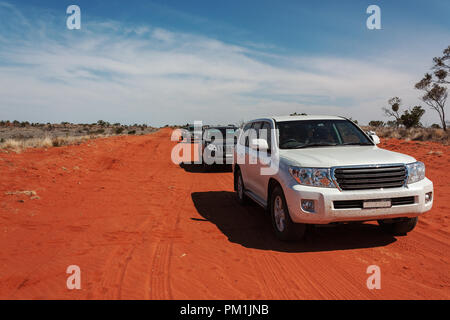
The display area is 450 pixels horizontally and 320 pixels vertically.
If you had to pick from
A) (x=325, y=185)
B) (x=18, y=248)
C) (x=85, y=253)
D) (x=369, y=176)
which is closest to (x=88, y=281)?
(x=85, y=253)

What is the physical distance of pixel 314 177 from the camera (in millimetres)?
4699

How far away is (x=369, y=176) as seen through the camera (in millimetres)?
4617

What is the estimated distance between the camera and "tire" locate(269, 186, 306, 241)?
497 cm

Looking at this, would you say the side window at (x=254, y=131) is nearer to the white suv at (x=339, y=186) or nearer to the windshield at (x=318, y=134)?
the windshield at (x=318, y=134)

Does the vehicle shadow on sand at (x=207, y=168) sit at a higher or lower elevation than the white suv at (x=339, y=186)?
lower

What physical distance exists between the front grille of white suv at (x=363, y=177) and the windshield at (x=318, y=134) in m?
1.34

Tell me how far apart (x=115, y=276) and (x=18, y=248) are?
78.2 inches

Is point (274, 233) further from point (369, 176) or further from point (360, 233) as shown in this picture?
point (369, 176)

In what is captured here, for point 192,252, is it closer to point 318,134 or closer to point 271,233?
point 271,233

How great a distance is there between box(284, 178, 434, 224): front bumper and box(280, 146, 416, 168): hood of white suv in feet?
1.20

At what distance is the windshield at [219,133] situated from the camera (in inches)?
544

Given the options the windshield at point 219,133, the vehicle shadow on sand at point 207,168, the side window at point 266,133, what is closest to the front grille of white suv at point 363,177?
the side window at point 266,133

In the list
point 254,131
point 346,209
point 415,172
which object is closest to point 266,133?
point 254,131

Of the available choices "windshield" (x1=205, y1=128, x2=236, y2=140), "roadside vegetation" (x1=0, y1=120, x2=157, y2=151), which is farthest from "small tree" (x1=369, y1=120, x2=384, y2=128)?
"windshield" (x1=205, y1=128, x2=236, y2=140)
